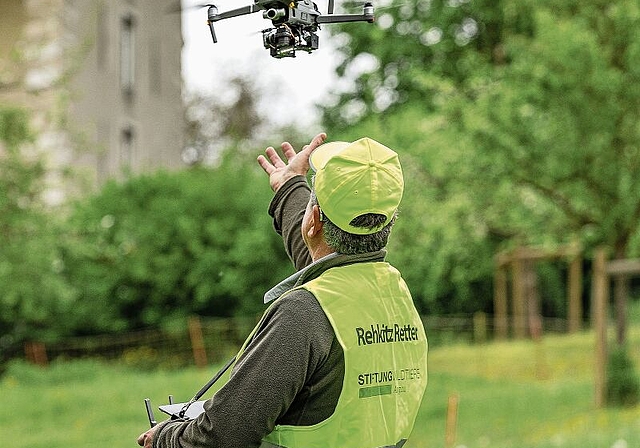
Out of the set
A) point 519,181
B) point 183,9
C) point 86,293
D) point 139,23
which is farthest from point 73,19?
point 183,9

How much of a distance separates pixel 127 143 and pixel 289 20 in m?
18.6

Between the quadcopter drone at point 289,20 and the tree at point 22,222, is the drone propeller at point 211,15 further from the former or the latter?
the tree at point 22,222

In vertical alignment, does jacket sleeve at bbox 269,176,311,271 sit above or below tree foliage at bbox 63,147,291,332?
above

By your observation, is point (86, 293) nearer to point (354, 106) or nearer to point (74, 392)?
point (74, 392)

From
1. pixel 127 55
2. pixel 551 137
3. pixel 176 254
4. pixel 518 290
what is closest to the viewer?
pixel 551 137

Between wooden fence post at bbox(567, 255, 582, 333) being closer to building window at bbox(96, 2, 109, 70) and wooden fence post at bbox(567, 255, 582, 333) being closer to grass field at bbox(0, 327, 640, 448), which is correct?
grass field at bbox(0, 327, 640, 448)

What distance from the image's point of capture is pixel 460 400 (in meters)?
11.9

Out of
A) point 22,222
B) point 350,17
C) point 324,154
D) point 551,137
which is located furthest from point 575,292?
point 350,17

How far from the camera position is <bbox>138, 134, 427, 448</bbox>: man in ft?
8.22

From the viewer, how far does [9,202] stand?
431 inches

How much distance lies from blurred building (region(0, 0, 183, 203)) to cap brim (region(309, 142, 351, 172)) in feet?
32.4

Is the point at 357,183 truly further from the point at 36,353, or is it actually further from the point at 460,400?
the point at 36,353

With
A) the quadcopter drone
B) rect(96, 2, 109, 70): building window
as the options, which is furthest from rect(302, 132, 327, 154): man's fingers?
rect(96, 2, 109, 70): building window

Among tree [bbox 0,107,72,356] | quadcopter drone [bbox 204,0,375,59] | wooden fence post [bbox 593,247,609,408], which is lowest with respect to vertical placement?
wooden fence post [bbox 593,247,609,408]
